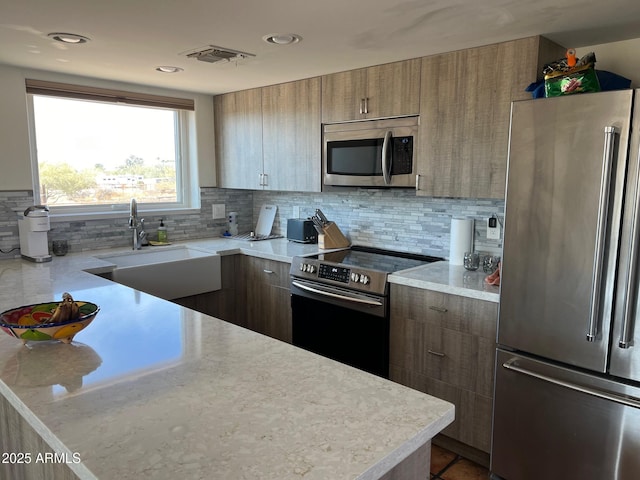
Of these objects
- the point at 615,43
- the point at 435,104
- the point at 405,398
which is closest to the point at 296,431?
the point at 405,398

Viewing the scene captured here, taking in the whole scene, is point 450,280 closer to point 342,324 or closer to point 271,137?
point 342,324

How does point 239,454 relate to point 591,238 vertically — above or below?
below

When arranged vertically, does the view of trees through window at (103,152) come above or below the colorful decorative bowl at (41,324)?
above

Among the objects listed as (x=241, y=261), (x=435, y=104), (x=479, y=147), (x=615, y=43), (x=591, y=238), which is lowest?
(x=241, y=261)

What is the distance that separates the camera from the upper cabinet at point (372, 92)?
2.72 metres

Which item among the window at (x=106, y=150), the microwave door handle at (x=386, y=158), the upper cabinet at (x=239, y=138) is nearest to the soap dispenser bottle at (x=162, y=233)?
the window at (x=106, y=150)

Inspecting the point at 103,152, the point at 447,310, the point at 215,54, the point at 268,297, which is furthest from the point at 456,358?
the point at 103,152

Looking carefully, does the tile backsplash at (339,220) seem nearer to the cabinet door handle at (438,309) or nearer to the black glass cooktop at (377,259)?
the black glass cooktop at (377,259)

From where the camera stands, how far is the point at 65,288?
7.52 feet

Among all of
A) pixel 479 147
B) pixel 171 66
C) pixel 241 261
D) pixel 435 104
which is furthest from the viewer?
pixel 241 261

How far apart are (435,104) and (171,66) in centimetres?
163

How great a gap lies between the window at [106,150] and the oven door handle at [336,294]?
1.58 metres

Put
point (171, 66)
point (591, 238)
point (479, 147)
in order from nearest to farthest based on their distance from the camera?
1. point (591, 238)
2. point (479, 147)
3. point (171, 66)

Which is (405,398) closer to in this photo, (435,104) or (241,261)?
(435,104)
